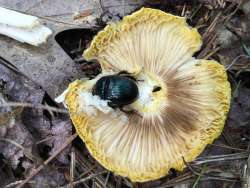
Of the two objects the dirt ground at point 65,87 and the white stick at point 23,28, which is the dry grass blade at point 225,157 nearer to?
the dirt ground at point 65,87

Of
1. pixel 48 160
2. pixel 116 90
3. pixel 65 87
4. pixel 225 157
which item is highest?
pixel 116 90

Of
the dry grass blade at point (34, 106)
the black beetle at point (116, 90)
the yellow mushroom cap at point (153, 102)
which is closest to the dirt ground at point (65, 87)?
the dry grass blade at point (34, 106)

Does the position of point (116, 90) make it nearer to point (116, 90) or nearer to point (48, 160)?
point (116, 90)

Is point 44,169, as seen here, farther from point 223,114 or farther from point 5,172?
point 223,114

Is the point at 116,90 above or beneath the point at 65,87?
above

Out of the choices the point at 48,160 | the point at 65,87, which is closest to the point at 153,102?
the point at 65,87

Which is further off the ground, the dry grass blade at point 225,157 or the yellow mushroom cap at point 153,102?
the yellow mushroom cap at point 153,102
